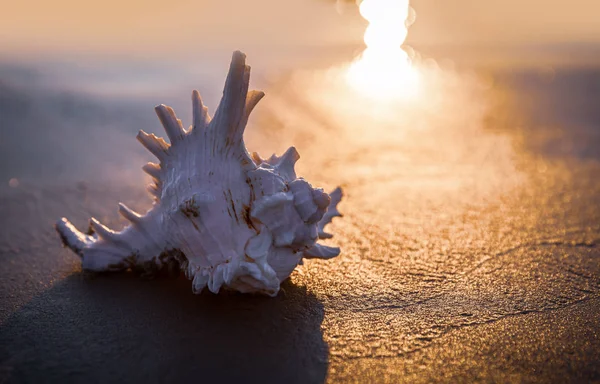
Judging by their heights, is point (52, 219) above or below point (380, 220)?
below

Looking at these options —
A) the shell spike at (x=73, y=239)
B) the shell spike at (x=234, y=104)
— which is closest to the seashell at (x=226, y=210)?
the shell spike at (x=234, y=104)

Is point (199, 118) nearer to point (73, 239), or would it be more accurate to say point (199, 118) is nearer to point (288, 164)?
point (288, 164)

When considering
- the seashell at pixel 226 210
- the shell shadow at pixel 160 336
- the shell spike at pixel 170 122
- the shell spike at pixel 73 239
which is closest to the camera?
the shell shadow at pixel 160 336

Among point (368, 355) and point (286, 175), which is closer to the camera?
point (368, 355)

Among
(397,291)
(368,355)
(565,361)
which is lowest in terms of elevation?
(368,355)

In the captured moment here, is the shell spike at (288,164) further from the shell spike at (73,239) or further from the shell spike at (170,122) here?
the shell spike at (73,239)

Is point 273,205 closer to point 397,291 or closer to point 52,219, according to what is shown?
point 397,291

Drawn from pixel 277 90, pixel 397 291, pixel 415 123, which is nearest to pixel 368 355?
pixel 397 291

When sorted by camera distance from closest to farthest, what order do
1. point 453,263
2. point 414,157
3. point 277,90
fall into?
point 453,263, point 414,157, point 277,90
